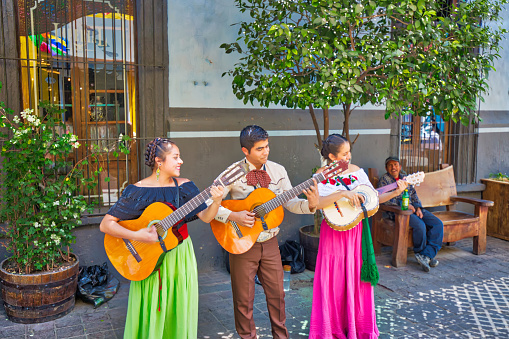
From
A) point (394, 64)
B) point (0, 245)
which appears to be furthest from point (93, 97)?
point (394, 64)

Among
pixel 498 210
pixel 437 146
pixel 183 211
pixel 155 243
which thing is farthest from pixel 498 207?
pixel 155 243

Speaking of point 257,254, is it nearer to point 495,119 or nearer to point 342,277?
point 342,277

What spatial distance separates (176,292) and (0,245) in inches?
106

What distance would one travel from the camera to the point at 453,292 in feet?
17.7

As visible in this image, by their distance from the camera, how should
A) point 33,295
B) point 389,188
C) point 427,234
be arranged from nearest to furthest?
point 389,188 → point 33,295 → point 427,234

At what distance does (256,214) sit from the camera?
12.1 ft

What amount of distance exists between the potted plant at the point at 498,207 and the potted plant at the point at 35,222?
6172 millimetres

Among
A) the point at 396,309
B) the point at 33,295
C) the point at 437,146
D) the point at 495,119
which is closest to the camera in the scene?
the point at 33,295

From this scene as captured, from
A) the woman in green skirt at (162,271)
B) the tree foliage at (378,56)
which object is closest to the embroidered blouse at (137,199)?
the woman in green skirt at (162,271)

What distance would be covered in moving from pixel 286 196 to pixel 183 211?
2.58 feet

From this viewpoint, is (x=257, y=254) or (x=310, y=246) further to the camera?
(x=310, y=246)

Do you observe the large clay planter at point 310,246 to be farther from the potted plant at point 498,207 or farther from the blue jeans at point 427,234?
the potted plant at point 498,207

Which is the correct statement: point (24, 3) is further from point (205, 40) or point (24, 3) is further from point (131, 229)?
point (131, 229)

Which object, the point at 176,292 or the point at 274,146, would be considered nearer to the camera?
the point at 176,292
